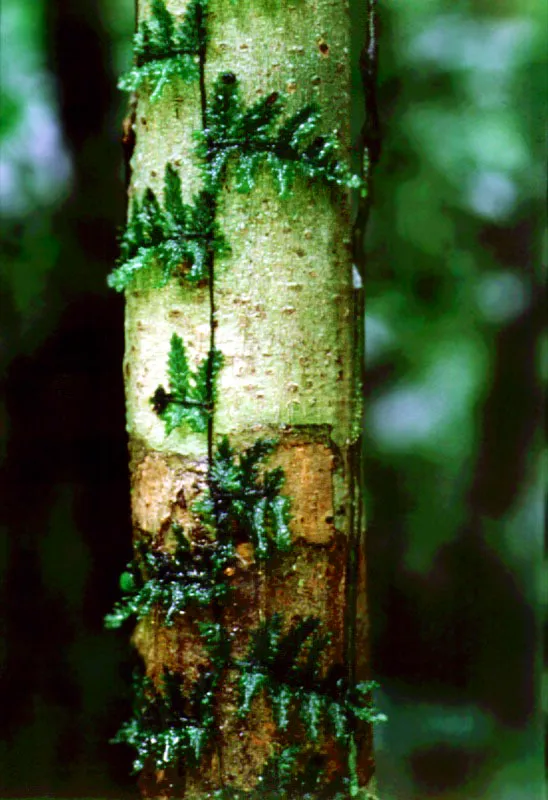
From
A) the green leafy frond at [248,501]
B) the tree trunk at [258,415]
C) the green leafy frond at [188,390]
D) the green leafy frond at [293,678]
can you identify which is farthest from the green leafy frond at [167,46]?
the green leafy frond at [293,678]

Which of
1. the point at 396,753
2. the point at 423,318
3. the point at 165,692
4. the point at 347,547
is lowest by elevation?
the point at 396,753

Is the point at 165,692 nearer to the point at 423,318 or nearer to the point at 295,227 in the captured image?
the point at 295,227

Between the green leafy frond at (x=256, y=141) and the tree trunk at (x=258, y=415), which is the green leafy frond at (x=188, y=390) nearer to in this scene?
the tree trunk at (x=258, y=415)

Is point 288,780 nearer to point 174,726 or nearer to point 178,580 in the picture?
point 174,726

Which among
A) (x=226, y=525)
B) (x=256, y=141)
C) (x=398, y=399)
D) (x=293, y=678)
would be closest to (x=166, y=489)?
(x=226, y=525)

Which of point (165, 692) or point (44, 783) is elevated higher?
point (165, 692)

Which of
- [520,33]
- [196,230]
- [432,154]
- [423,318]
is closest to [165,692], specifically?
[196,230]

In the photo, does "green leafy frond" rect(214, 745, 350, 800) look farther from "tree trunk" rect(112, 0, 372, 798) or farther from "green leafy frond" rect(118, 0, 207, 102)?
"green leafy frond" rect(118, 0, 207, 102)
